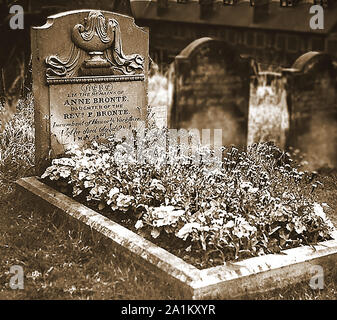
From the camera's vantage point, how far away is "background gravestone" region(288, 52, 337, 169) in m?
7.11

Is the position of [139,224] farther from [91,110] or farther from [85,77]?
[85,77]

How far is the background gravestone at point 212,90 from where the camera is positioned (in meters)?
7.11

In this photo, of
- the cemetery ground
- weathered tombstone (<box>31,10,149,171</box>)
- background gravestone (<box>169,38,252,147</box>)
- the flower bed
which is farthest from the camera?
background gravestone (<box>169,38,252,147</box>)

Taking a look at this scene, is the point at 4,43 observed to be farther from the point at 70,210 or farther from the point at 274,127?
the point at 70,210

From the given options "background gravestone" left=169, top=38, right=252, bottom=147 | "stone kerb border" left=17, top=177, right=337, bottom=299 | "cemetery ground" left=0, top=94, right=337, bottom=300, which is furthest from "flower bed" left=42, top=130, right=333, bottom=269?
"background gravestone" left=169, top=38, right=252, bottom=147

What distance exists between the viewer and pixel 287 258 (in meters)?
4.07

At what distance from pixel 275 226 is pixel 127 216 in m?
1.22

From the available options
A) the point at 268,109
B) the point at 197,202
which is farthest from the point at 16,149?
the point at 268,109

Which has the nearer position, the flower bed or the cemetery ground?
the cemetery ground

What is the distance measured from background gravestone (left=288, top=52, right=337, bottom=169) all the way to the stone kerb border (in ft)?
10.0

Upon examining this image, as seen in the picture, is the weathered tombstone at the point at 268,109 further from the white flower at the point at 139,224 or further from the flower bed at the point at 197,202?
the white flower at the point at 139,224

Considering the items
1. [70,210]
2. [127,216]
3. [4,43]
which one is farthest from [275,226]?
[4,43]

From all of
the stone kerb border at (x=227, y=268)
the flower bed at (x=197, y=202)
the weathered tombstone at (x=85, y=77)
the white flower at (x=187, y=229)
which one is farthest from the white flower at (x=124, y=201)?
the weathered tombstone at (x=85, y=77)

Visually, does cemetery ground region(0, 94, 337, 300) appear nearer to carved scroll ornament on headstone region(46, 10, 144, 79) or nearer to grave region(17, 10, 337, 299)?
grave region(17, 10, 337, 299)
